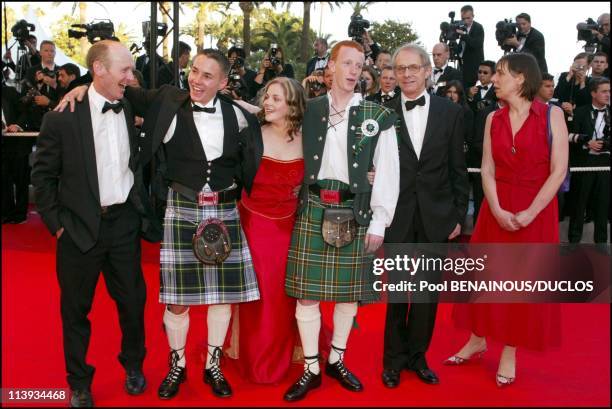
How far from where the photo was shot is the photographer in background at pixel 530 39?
26.6 ft

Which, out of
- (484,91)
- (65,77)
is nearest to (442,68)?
(484,91)

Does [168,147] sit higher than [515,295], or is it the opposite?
[168,147]

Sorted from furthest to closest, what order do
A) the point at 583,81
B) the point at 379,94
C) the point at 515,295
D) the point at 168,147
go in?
the point at 583,81 < the point at 379,94 < the point at 515,295 < the point at 168,147

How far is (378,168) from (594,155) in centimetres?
462

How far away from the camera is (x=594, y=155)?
283 inches

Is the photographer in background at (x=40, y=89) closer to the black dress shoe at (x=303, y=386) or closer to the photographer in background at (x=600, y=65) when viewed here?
the black dress shoe at (x=303, y=386)

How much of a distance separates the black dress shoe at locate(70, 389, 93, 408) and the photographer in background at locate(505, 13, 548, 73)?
6.62 meters

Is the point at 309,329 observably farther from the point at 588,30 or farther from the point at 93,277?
A: the point at 588,30

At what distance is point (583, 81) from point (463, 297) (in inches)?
188

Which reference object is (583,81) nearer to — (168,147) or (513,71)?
(513,71)

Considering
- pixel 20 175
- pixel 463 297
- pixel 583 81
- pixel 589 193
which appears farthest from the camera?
pixel 20 175

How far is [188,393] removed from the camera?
11.5ft

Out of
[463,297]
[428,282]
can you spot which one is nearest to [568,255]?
[463,297]

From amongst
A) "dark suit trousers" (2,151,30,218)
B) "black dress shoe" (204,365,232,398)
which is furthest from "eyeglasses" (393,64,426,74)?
"dark suit trousers" (2,151,30,218)
